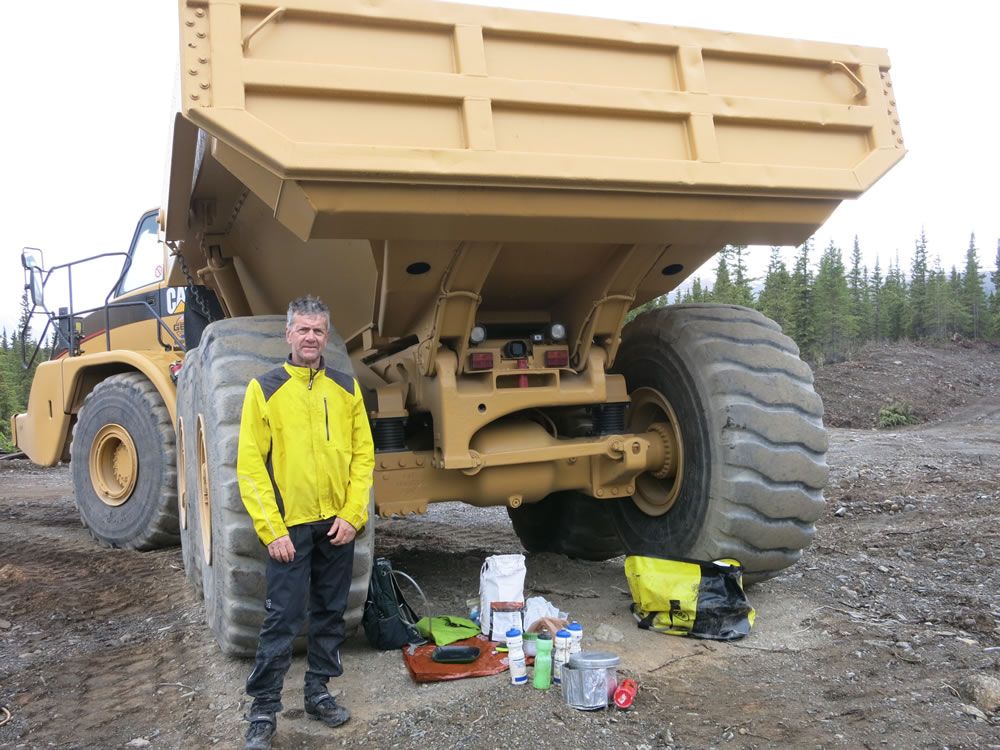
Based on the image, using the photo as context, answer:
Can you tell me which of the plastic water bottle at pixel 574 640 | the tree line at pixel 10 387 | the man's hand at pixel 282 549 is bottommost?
the plastic water bottle at pixel 574 640

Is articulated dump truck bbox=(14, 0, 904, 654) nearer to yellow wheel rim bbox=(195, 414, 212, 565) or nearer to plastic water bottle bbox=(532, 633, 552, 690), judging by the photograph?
yellow wheel rim bbox=(195, 414, 212, 565)

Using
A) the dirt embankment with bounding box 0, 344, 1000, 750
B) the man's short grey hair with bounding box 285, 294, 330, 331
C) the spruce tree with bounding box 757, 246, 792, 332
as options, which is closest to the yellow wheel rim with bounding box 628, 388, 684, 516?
the dirt embankment with bounding box 0, 344, 1000, 750

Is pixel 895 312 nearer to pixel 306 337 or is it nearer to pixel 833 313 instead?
pixel 833 313

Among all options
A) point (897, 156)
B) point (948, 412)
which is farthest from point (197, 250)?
point (948, 412)

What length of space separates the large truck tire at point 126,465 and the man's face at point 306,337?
3603mm

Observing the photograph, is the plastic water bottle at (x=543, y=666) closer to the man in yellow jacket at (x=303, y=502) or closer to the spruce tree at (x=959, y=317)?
the man in yellow jacket at (x=303, y=502)

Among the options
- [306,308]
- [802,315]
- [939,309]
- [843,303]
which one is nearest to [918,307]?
[939,309]

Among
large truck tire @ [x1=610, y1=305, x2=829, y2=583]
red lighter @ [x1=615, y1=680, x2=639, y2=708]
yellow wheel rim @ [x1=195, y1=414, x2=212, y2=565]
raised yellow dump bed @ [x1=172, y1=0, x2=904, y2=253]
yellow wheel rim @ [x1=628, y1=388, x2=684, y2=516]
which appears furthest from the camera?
yellow wheel rim @ [x1=628, y1=388, x2=684, y2=516]

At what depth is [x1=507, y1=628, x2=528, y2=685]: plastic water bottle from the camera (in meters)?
3.39

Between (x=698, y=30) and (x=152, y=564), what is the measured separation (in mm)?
5066

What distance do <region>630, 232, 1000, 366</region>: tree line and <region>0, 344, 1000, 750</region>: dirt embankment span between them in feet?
90.9

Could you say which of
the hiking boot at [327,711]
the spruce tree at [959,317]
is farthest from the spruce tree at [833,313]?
the hiking boot at [327,711]

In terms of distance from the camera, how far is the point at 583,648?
3.86m

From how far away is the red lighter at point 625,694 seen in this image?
10.3 feet
